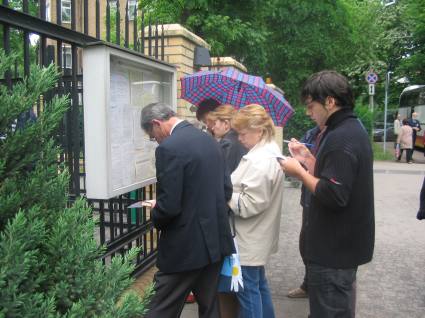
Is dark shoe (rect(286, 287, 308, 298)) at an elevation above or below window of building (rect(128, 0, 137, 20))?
below

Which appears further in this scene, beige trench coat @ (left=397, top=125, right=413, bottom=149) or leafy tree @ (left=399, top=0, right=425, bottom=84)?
leafy tree @ (left=399, top=0, right=425, bottom=84)

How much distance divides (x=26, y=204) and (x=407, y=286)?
4.28 m

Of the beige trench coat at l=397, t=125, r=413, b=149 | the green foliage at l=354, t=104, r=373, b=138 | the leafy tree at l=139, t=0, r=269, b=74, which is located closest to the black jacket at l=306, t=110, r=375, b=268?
the leafy tree at l=139, t=0, r=269, b=74

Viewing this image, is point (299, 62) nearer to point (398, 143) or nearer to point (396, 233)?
point (398, 143)

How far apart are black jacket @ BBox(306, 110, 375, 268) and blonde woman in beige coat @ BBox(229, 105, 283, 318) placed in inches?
21.2

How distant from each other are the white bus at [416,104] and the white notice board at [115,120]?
2052cm

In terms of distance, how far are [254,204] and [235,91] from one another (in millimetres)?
1825

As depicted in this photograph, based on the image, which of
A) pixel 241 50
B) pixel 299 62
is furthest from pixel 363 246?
pixel 299 62

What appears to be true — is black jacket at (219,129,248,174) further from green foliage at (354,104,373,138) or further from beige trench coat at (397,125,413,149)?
green foliage at (354,104,373,138)

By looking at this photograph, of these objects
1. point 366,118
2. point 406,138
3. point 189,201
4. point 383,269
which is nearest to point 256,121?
point 189,201

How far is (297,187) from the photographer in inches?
428

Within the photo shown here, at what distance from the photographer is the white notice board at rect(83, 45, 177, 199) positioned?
279 centimetres

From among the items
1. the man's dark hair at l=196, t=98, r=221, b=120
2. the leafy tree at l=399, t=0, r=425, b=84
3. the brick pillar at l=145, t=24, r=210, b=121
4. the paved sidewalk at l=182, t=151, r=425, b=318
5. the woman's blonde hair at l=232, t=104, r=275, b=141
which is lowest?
the paved sidewalk at l=182, t=151, r=425, b=318

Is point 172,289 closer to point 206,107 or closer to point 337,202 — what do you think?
point 337,202
